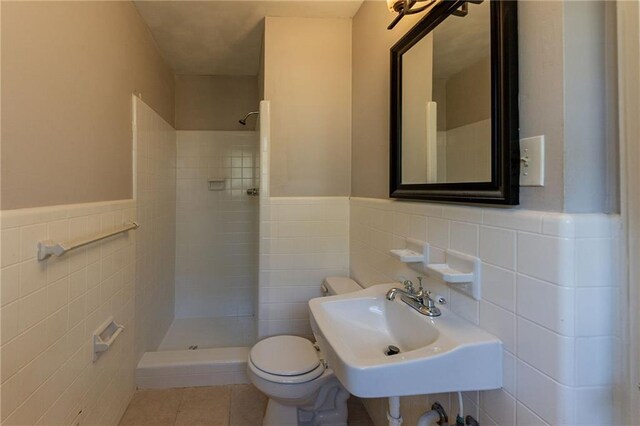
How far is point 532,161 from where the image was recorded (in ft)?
2.59

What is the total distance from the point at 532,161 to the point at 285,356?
1364mm

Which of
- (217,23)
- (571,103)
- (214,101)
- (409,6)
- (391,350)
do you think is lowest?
(391,350)

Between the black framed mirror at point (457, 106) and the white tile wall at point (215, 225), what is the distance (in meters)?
1.95

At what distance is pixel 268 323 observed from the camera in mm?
2125

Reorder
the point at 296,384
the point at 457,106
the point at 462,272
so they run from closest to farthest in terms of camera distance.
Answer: the point at 462,272 < the point at 457,106 < the point at 296,384

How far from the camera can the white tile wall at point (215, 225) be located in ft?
10.3

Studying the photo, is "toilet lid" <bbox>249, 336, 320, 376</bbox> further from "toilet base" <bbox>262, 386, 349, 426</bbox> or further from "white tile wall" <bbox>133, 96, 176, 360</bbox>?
"white tile wall" <bbox>133, 96, 176, 360</bbox>

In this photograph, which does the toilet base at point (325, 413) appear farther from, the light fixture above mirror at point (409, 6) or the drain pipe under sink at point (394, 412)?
the light fixture above mirror at point (409, 6)

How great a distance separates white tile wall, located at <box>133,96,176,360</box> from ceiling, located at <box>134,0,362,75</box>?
1.83ft

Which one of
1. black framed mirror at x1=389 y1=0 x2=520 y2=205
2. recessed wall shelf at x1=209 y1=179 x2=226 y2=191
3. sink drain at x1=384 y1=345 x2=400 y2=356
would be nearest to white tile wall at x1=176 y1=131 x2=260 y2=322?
recessed wall shelf at x1=209 y1=179 x2=226 y2=191

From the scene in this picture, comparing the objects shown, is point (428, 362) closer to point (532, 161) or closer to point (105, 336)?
point (532, 161)

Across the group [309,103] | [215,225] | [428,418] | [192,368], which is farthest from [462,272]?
[215,225]

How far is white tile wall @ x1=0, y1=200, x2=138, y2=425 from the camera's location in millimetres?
962

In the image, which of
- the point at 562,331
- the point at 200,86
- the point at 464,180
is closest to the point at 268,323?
the point at 464,180
